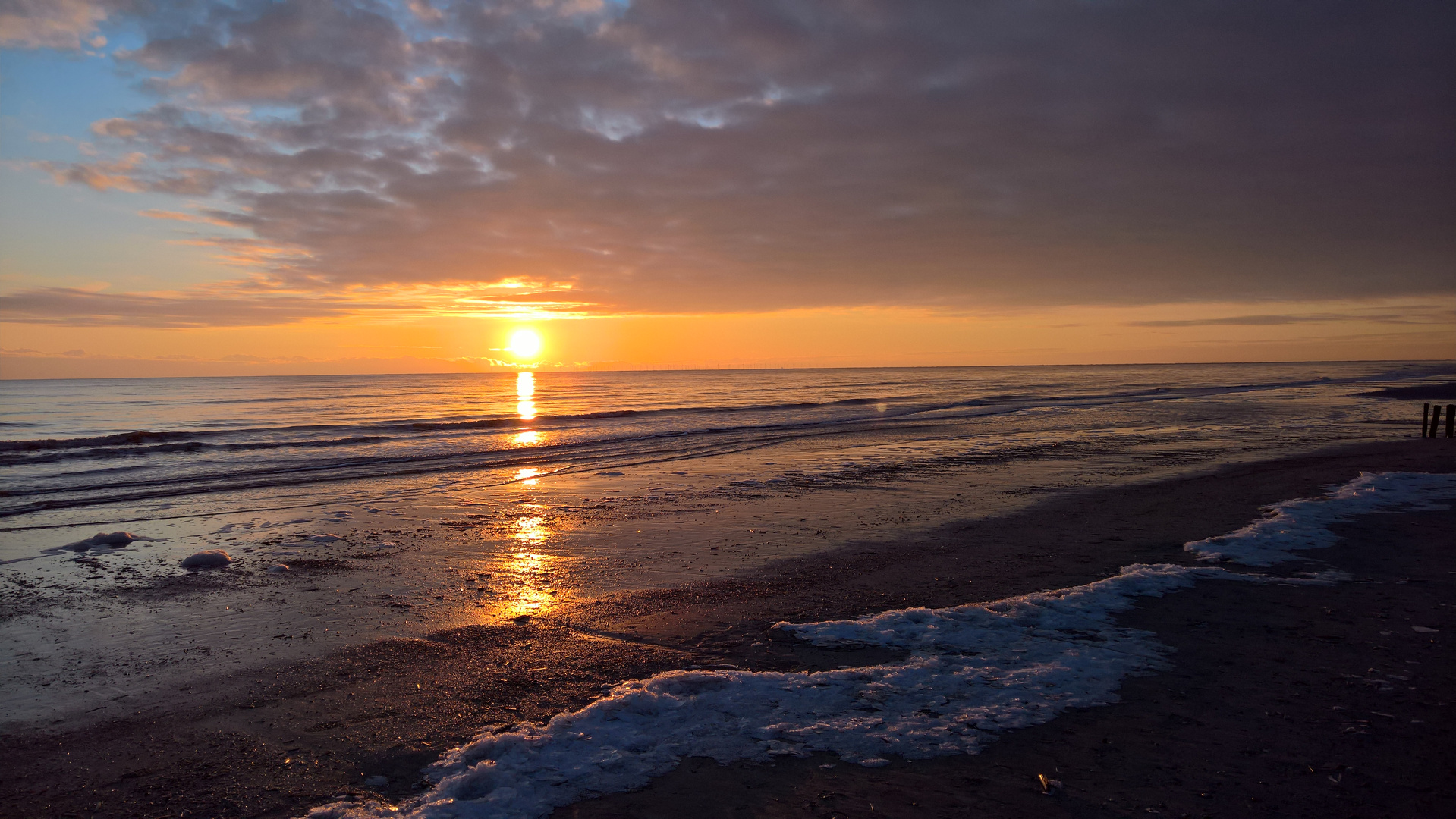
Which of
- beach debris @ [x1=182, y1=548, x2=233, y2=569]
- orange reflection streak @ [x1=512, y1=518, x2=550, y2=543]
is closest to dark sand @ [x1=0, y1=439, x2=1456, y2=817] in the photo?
orange reflection streak @ [x1=512, y1=518, x2=550, y2=543]

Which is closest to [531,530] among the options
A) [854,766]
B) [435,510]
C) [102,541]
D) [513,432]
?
[435,510]

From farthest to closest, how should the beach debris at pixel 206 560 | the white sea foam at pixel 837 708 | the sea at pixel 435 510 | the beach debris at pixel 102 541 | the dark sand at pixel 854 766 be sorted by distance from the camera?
the beach debris at pixel 102 541 → the beach debris at pixel 206 560 → the sea at pixel 435 510 → the white sea foam at pixel 837 708 → the dark sand at pixel 854 766

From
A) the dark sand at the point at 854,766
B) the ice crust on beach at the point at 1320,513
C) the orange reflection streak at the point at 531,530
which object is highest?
the ice crust on beach at the point at 1320,513

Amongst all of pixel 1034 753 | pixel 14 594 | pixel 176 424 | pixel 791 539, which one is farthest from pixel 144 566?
pixel 176 424

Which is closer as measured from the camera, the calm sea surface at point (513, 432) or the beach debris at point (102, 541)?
the beach debris at point (102, 541)

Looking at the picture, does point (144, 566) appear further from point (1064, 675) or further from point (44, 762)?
point (1064, 675)

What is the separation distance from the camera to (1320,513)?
11.5m

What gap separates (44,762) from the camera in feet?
14.9

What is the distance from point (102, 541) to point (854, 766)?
12207 mm

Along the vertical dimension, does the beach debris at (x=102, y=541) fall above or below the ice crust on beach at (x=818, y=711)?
below

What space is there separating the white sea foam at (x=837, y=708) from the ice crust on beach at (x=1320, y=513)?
128 inches

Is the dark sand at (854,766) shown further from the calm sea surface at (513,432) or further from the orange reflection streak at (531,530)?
the calm sea surface at (513,432)

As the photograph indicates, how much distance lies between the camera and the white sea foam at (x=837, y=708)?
4266 millimetres

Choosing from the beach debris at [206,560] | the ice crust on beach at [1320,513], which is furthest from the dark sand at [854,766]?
the beach debris at [206,560]
